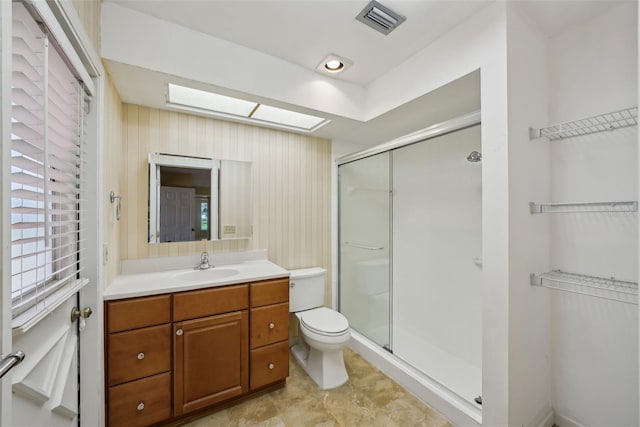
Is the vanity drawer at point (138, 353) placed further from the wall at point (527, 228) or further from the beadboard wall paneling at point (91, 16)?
the wall at point (527, 228)

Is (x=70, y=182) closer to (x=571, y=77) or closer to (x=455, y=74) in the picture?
(x=455, y=74)

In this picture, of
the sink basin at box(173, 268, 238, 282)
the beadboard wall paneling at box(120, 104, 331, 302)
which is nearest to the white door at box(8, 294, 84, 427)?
the sink basin at box(173, 268, 238, 282)

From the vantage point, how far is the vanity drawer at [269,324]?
5.99ft

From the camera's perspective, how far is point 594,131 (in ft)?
4.64

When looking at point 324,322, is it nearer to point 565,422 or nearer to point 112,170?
point 565,422

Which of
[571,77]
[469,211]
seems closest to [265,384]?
[469,211]

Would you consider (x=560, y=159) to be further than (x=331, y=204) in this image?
No

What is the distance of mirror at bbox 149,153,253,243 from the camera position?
1.98 m

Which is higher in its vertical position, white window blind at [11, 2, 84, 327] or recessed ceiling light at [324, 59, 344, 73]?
recessed ceiling light at [324, 59, 344, 73]

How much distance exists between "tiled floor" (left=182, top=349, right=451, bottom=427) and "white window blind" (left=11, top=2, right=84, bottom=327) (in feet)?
4.30

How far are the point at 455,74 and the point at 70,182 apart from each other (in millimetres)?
1988

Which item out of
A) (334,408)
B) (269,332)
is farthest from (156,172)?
(334,408)

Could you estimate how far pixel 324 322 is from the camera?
2092 millimetres

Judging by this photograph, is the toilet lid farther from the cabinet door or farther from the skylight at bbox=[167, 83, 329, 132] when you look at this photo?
the skylight at bbox=[167, 83, 329, 132]
